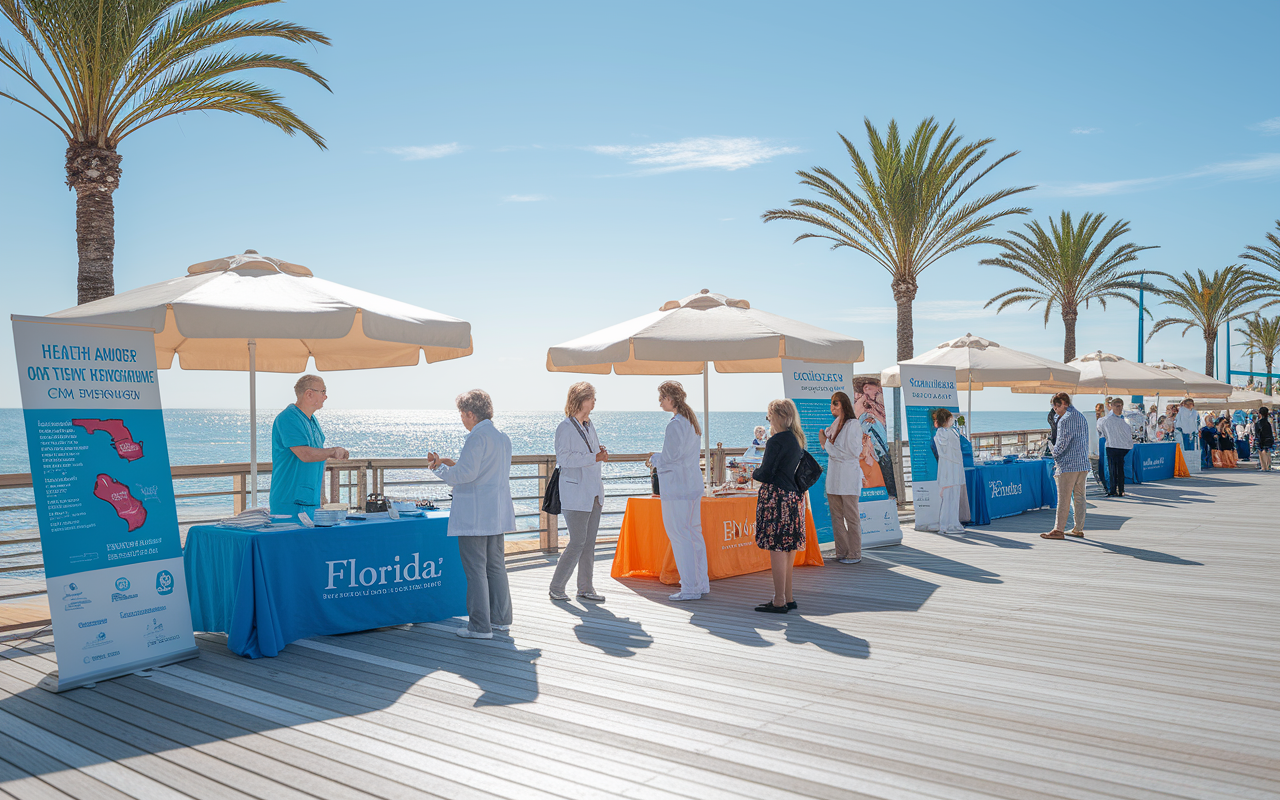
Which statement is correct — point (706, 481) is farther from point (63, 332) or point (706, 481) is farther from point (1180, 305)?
point (1180, 305)

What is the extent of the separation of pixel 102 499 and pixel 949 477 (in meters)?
9.95

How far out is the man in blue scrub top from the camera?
6.28 m

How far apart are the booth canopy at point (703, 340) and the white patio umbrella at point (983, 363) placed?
200 inches

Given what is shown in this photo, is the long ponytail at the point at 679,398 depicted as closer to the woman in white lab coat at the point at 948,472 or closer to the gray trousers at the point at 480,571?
the gray trousers at the point at 480,571

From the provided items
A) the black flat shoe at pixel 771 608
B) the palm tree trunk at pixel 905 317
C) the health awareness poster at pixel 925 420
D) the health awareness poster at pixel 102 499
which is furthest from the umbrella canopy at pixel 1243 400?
the health awareness poster at pixel 102 499

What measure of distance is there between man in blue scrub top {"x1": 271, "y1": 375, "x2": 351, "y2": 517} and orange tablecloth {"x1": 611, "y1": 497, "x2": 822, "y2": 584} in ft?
10.1

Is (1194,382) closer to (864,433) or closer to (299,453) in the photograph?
(864,433)

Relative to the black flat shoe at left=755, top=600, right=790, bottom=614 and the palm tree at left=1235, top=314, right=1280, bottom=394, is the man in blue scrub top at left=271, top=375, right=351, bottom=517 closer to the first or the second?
the black flat shoe at left=755, top=600, right=790, bottom=614

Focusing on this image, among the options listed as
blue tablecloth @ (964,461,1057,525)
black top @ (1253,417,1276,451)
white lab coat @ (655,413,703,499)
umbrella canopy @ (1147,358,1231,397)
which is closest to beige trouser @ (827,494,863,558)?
white lab coat @ (655,413,703,499)

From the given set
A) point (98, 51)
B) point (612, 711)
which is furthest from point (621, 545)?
point (98, 51)

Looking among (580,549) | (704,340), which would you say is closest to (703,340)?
(704,340)

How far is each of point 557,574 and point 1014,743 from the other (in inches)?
167

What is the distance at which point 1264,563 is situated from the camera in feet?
30.4

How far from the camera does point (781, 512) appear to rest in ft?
22.9
